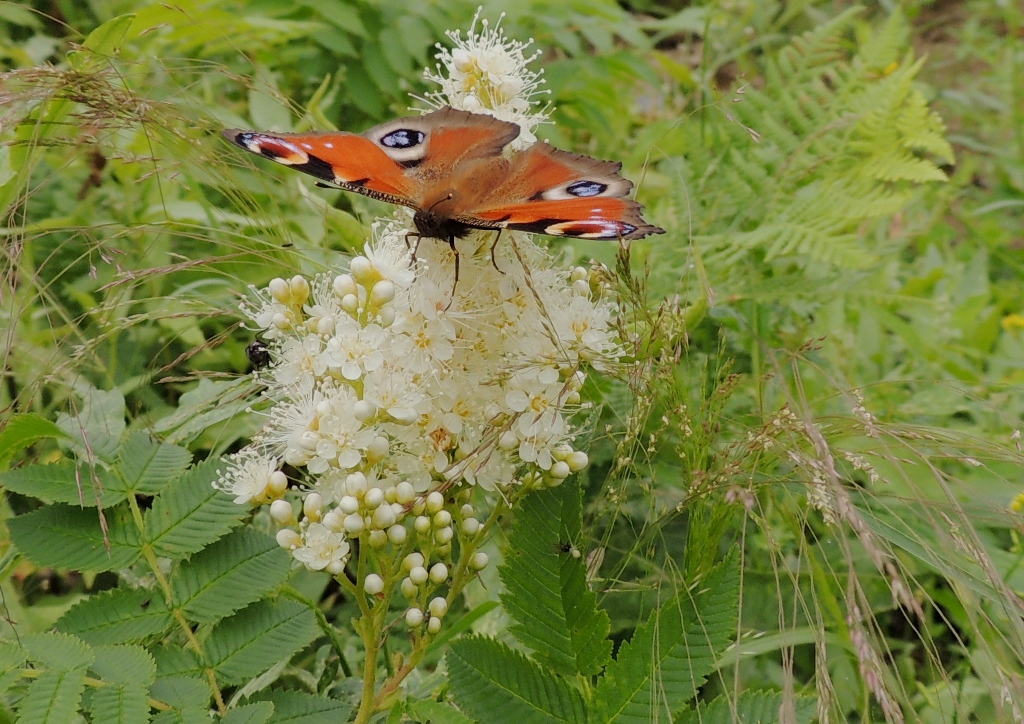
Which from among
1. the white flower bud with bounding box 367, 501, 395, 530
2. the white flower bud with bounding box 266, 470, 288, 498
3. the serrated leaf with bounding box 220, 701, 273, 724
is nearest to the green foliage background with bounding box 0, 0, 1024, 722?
the serrated leaf with bounding box 220, 701, 273, 724

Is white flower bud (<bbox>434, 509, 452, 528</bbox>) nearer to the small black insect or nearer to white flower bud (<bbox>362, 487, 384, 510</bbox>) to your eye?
white flower bud (<bbox>362, 487, 384, 510</bbox>)

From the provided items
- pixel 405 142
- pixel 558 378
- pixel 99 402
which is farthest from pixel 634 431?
pixel 99 402

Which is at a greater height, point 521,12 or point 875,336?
point 521,12

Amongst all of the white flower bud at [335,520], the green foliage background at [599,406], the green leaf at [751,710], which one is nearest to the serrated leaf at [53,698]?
the green foliage background at [599,406]

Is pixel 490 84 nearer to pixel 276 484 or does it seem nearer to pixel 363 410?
pixel 363 410

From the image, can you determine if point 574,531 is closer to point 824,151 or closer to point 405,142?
point 405,142

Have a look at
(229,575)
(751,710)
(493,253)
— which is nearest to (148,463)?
(229,575)

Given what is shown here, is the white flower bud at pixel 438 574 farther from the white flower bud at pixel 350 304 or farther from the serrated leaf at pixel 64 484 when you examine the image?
the serrated leaf at pixel 64 484
